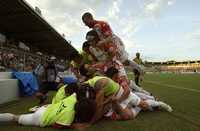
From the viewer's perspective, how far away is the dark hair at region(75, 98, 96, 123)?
5.97 m

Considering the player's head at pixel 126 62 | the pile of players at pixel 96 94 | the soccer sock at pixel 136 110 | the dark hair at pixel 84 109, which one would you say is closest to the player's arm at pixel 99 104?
the pile of players at pixel 96 94

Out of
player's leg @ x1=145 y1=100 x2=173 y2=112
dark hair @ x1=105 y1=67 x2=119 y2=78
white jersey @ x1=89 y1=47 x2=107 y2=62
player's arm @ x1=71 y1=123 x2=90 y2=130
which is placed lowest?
player's arm @ x1=71 y1=123 x2=90 y2=130

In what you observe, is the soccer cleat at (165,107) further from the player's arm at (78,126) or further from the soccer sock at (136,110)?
the player's arm at (78,126)

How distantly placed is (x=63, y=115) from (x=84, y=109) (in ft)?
1.21

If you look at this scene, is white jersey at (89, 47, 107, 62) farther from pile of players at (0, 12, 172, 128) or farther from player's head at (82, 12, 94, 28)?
player's head at (82, 12, 94, 28)

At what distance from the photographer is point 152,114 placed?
25.8 ft

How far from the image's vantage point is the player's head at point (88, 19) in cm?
827

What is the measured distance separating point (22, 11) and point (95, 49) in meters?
6.52

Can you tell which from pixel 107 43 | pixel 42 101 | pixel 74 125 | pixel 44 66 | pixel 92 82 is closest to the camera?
pixel 74 125

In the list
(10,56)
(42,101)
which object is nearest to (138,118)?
(42,101)

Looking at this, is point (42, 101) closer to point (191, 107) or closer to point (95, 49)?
point (95, 49)

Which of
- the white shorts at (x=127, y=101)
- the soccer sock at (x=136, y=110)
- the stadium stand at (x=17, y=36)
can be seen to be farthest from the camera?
the stadium stand at (x=17, y=36)

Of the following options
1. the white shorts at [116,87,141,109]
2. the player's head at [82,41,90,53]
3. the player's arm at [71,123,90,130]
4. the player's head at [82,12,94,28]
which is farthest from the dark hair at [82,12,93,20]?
the player's arm at [71,123,90,130]

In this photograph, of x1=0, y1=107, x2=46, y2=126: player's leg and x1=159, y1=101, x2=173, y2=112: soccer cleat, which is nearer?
x1=0, y1=107, x2=46, y2=126: player's leg
